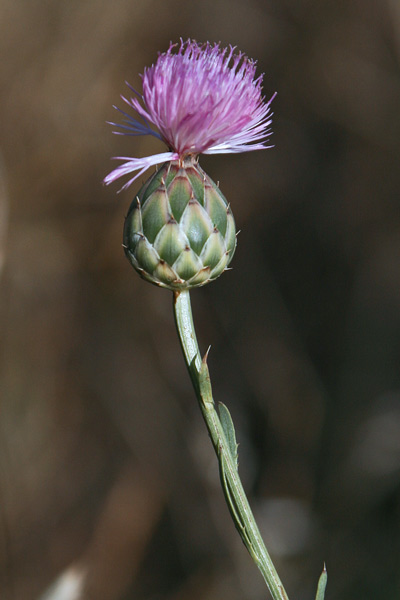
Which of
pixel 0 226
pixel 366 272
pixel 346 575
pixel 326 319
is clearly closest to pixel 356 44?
pixel 366 272

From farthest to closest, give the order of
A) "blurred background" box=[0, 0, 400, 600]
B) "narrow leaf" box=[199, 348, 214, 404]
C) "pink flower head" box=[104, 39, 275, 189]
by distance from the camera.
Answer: "blurred background" box=[0, 0, 400, 600] < "pink flower head" box=[104, 39, 275, 189] < "narrow leaf" box=[199, 348, 214, 404]

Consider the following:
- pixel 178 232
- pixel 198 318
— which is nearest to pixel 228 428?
pixel 178 232

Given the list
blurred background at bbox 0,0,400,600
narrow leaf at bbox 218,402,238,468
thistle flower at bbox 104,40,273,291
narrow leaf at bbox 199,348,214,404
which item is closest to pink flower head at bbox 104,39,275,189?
thistle flower at bbox 104,40,273,291

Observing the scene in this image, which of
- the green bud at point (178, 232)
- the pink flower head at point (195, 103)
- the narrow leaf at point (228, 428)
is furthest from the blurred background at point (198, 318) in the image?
the pink flower head at point (195, 103)

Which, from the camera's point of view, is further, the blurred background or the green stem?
the blurred background

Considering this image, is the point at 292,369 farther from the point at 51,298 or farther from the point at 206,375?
the point at 206,375

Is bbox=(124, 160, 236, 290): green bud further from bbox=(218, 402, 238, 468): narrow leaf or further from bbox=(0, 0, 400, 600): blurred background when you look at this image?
bbox=(0, 0, 400, 600): blurred background

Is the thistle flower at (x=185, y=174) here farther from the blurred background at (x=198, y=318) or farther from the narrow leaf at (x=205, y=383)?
the blurred background at (x=198, y=318)

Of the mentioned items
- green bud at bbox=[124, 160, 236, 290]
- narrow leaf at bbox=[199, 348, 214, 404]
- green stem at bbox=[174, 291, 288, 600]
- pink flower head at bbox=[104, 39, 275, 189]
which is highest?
pink flower head at bbox=[104, 39, 275, 189]
